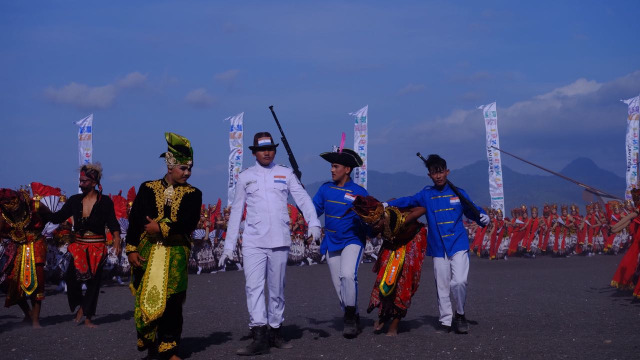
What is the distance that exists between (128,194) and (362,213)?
28.3 feet

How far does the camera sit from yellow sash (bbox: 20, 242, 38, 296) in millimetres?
9820

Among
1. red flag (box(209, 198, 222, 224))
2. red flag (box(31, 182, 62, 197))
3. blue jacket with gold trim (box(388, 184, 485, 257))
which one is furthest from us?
red flag (box(209, 198, 222, 224))

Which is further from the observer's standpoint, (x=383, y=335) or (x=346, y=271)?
(x=346, y=271)

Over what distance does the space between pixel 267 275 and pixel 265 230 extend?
21.1 inches

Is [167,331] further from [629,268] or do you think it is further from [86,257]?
[629,268]

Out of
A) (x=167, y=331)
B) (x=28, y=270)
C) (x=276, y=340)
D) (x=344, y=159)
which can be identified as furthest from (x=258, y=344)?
(x=28, y=270)

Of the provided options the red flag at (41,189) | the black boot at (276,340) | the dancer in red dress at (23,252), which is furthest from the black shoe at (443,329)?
the red flag at (41,189)

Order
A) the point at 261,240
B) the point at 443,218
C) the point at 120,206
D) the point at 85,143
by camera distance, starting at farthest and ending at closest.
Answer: the point at 85,143 < the point at 120,206 < the point at 443,218 < the point at 261,240

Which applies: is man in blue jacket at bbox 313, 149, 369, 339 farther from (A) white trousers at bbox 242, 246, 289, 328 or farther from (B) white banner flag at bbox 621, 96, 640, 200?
(B) white banner flag at bbox 621, 96, 640, 200

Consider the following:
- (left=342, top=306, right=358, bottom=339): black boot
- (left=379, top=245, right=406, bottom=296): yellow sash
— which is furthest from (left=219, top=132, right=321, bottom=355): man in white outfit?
(left=379, top=245, right=406, bottom=296): yellow sash

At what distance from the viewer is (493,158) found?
29703mm

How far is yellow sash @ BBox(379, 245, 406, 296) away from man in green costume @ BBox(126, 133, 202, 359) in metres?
2.64

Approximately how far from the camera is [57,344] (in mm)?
8250

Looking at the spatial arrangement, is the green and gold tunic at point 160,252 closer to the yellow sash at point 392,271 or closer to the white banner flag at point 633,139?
the yellow sash at point 392,271
